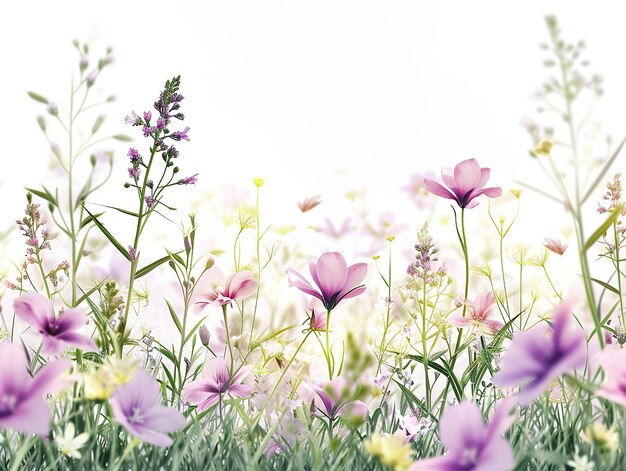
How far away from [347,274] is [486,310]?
1.20 feet

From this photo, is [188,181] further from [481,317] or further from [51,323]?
[481,317]

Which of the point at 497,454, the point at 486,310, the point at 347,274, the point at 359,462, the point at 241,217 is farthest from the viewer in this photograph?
the point at 241,217

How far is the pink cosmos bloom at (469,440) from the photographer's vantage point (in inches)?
25.3

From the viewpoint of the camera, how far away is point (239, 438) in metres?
1.10

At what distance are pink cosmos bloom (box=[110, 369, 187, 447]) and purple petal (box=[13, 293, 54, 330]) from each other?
0.16m

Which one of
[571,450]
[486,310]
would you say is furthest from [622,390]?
[486,310]

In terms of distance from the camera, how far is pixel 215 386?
3.86 ft

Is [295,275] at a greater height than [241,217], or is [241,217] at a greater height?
[241,217]

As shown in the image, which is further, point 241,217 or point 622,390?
point 241,217

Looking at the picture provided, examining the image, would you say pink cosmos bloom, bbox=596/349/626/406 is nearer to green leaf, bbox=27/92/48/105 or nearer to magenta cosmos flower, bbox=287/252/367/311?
magenta cosmos flower, bbox=287/252/367/311

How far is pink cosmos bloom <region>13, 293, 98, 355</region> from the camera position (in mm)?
827

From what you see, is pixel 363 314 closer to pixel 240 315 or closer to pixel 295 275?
pixel 240 315

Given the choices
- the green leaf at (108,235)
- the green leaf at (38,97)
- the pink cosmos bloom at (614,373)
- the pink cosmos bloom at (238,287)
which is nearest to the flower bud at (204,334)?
the pink cosmos bloom at (238,287)

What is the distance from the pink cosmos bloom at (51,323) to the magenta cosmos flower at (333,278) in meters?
0.33
